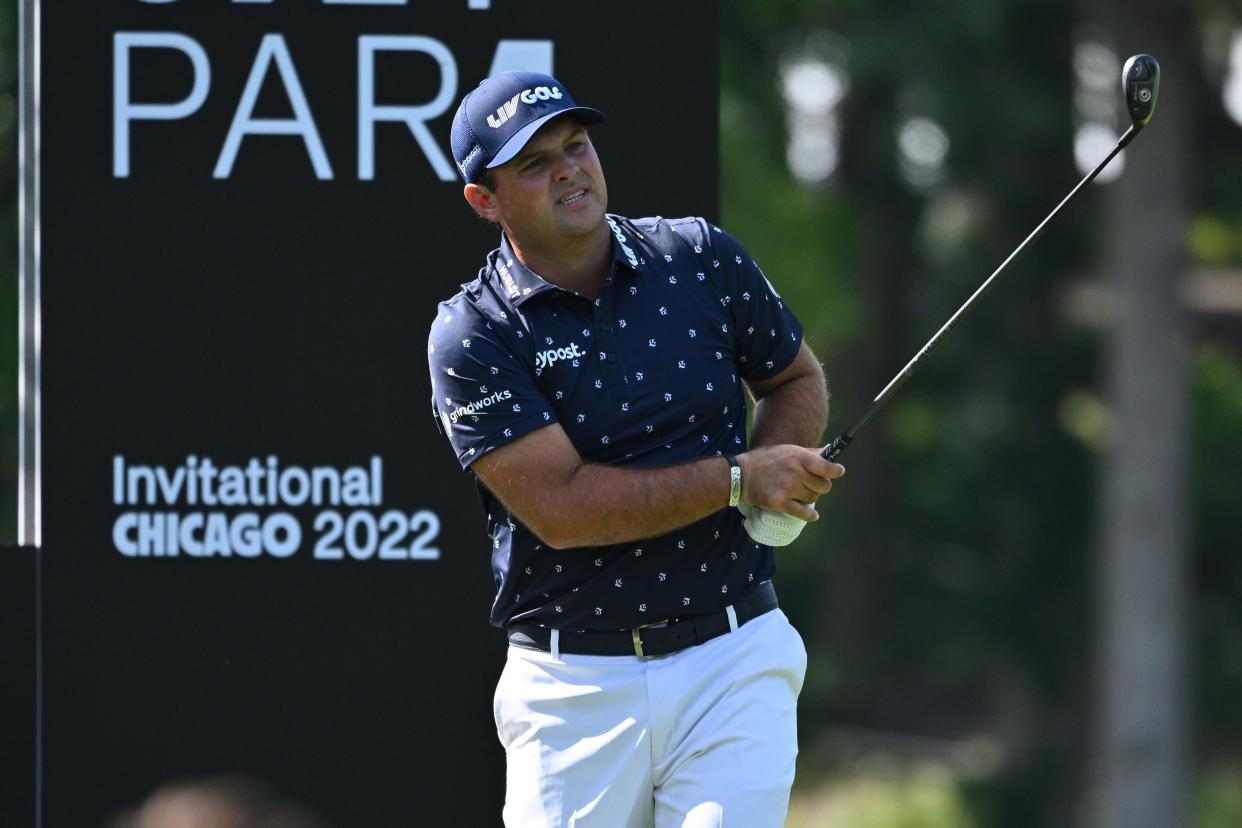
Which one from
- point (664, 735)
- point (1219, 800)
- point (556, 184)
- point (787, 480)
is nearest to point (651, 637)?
point (664, 735)

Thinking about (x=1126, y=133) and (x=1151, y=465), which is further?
(x=1151, y=465)

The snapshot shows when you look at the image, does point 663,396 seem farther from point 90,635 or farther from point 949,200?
point 949,200

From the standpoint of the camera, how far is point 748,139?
15.6m

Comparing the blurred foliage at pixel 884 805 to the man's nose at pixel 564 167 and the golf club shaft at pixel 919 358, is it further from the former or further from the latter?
the man's nose at pixel 564 167

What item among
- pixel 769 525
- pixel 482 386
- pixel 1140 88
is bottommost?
pixel 769 525

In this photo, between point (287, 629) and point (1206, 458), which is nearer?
point (287, 629)

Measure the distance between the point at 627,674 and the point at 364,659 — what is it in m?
1.11

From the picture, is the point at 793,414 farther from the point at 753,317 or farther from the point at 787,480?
the point at 787,480

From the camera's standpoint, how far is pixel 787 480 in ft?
11.7

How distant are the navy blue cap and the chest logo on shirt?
0.37 m

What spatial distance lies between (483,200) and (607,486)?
2.14 ft

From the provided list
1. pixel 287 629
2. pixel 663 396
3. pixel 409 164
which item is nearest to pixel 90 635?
pixel 287 629

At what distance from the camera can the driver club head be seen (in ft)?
12.4

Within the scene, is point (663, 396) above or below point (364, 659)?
above
